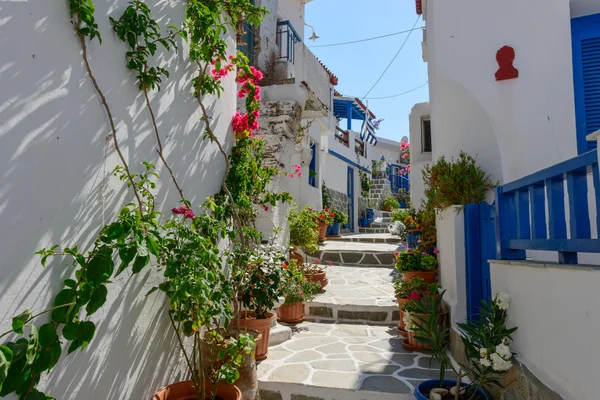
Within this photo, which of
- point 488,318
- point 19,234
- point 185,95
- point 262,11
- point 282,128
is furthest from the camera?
point 282,128

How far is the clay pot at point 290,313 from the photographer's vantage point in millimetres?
5484

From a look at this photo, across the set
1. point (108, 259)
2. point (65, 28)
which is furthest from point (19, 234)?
point (65, 28)

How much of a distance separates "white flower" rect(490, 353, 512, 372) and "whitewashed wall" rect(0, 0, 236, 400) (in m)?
2.31

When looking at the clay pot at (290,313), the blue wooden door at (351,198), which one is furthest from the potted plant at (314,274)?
the blue wooden door at (351,198)

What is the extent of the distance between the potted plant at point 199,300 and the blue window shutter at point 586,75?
13.1ft

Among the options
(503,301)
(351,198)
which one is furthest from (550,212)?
(351,198)

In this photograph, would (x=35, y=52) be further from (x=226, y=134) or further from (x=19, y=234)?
(x=226, y=134)

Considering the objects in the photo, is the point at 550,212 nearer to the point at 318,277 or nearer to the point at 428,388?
the point at 428,388

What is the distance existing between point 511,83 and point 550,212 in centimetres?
260

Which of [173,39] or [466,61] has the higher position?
[466,61]

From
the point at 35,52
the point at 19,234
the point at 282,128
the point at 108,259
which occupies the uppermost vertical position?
the point at 282,128

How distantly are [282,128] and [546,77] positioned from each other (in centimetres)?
325

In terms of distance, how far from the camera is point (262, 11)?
12.5 ft

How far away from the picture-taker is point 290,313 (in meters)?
5.49
